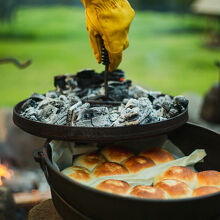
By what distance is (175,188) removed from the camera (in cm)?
104

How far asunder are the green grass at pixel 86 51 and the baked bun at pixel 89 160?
143 inches

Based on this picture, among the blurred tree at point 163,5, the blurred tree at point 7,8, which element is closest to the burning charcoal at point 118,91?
the blurred tree at point 163,5

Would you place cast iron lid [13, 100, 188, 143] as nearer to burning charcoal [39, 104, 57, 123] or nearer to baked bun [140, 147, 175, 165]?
burning charcoal [39, 104, 57, 123]

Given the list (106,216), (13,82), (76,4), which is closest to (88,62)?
(76,4)

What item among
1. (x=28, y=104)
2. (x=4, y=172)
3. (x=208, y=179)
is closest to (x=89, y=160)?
(x=28, y=104)

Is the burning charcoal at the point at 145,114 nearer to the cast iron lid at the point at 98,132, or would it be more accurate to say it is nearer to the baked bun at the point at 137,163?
the cast iron lid at the point at 98,132

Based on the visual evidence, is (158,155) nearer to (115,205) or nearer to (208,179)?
A: (208,179)

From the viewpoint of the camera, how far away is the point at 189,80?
5.80 metres

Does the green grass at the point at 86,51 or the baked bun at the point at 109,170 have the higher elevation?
the baked bun at the point at 109,170

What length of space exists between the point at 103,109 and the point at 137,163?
0.96 ft

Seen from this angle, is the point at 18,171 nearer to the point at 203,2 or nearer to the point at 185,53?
the point at 203,2

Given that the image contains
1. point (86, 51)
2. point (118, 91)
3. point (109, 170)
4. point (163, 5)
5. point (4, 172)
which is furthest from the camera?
point (86, 51)

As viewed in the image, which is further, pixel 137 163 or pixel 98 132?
pixel 137 163

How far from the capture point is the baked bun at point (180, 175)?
1.14 meters
